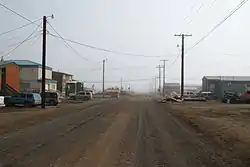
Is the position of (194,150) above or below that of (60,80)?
A: below

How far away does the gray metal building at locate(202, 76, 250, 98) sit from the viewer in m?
97.1

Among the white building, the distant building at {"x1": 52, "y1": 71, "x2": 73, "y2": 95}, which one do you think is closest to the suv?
the white building

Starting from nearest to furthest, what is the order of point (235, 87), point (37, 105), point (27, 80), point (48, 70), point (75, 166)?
point (75, 166), point (37, 105), point (27, 80), point (48, 70), point (235, 87)

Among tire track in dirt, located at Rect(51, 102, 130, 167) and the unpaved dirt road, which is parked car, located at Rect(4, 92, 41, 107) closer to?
the unpaved dirt road

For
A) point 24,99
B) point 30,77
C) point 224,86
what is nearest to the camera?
point 24,99

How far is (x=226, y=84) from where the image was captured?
97.6m

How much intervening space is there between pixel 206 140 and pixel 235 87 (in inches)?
3376

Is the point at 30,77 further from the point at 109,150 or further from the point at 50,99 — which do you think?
the point at 109,150

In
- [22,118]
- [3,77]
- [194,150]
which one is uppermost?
[3,77]

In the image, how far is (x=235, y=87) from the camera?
3920 inches

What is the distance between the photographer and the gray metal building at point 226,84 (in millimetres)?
97062

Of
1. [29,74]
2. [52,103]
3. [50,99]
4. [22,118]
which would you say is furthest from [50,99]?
[22,118]

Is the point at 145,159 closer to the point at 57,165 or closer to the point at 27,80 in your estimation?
the point at 57,165

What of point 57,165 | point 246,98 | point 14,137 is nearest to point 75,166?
point 57,165
